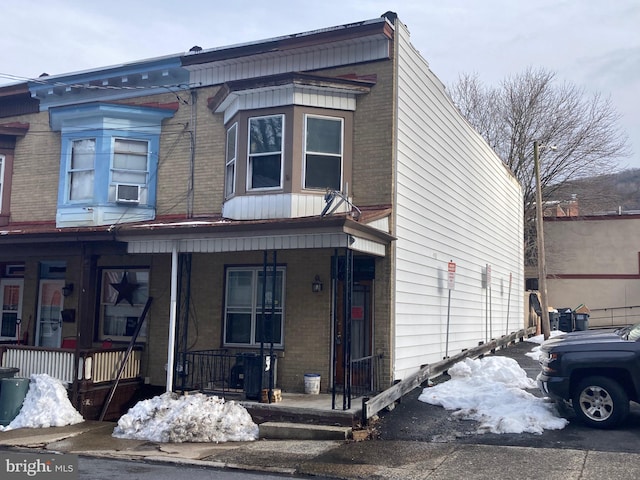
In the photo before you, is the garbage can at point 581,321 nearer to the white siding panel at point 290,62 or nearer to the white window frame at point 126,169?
the white siding panel at point 290,62

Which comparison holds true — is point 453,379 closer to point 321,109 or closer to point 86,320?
point 321,109

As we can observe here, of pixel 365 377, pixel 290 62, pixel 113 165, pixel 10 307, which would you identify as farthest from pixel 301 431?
pixel 10 307

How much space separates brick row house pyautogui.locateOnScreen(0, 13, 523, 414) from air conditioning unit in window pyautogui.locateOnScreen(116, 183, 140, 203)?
0.11ft

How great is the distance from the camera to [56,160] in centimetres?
1623

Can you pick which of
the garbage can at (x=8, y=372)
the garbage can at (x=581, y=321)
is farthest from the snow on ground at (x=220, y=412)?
the garbage can at (x=581, y=321)

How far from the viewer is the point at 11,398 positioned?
12.0 metres

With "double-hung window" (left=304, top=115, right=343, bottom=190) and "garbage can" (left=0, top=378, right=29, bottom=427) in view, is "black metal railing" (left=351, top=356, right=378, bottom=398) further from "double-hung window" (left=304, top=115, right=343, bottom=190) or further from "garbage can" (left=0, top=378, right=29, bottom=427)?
"garbage can" (left=0, top=378, right=29, bottom=427)

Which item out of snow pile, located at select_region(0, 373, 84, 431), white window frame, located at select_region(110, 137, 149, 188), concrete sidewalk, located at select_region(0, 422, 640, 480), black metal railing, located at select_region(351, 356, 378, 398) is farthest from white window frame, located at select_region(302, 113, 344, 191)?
snow pile, located at select_region(0, 373, 84, 431)

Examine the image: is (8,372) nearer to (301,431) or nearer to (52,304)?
(52,304)

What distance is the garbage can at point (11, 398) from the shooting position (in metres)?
11.9

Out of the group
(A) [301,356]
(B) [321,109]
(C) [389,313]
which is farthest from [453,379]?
(B) [321,109]

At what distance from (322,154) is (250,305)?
343 cm

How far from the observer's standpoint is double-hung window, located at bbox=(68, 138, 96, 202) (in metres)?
15.5

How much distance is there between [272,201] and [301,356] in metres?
3.07
